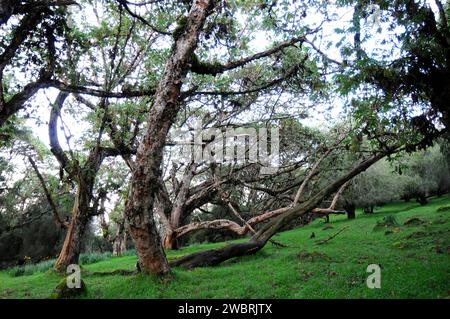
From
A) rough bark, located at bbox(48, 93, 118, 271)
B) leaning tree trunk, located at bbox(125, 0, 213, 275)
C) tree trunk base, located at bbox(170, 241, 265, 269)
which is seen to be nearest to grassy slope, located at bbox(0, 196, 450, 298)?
tree trunk base, located at bbox(170, 241, 265, 269)

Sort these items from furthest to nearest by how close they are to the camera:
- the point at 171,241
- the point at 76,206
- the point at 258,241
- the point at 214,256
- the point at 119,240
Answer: the point at 119,240 < the point at 171,241 < the point at 76,206 < the point at 258,241 < the point at 214,256

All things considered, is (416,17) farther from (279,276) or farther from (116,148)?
(116,148)

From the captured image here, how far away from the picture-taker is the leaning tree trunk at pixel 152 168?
7719mm

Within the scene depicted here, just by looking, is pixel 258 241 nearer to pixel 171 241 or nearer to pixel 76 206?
pixel 76 206

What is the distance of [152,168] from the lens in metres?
7.77

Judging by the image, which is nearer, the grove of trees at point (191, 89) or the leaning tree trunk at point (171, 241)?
the grove of trees at point (191, 89)

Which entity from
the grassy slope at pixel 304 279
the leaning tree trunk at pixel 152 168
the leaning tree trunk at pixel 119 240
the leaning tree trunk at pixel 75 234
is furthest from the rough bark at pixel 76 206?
the leaning tree trunk at pixel 119 240

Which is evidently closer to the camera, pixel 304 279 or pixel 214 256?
pixel 304 279

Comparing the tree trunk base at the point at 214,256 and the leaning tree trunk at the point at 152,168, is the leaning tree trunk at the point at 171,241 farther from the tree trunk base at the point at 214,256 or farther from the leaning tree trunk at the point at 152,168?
the leaning tree trunk at the point at 152,168

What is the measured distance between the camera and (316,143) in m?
21.7

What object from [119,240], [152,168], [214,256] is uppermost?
[152,168]

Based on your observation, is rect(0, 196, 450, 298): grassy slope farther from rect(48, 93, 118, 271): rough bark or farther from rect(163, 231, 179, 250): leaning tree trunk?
rect(163, 231, 179, 250): leaning tree trunk

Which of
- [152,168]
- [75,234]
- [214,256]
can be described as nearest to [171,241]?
[75,234]
